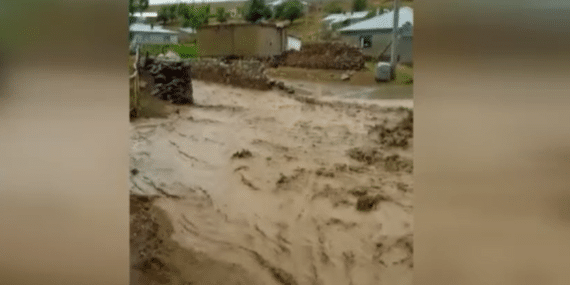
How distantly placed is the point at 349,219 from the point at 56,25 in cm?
202

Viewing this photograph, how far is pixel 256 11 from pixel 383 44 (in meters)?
0.66

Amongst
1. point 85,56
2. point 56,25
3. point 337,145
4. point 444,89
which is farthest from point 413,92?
point 56,25

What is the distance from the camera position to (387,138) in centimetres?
242

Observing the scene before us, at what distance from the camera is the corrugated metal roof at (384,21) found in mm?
2355

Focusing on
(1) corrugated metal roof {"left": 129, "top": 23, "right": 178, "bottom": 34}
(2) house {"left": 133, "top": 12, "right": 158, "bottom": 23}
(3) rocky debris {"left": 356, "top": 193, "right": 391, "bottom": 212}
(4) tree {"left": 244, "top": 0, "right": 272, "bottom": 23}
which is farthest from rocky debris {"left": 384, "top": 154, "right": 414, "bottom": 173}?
(2) house {"left": 133, "top": 12, "right": 158, "bottom": 23}

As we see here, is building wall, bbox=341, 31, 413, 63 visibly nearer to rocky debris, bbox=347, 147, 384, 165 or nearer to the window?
the window

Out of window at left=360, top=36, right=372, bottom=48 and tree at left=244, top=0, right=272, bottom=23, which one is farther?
tree at left=244, top=0, right=272, bottom=23

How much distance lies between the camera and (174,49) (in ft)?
9.19

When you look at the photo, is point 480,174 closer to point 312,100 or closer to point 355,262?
point 355,262

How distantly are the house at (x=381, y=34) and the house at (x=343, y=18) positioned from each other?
0.02m

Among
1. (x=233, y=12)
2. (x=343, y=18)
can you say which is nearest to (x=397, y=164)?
(x=343, y=18)

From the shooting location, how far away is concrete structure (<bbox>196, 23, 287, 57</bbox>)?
8.59 ft

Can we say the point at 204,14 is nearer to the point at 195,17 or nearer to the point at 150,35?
the point at 195,17

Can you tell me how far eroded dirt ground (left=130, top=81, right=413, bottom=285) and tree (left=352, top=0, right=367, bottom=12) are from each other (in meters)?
0.43
